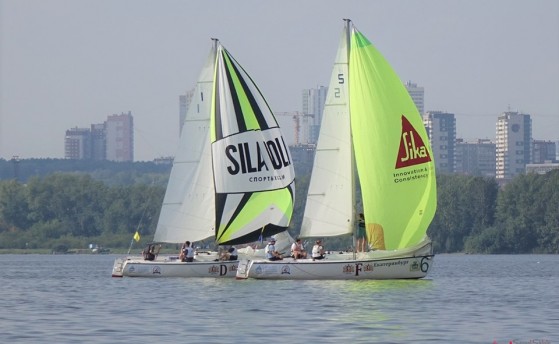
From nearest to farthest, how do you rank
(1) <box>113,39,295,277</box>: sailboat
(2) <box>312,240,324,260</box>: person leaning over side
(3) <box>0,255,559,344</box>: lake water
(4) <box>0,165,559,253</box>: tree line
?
(3) <box>0,255,559,344</box>: lake water → (2) <box>312,240,324,260</box>: person leaning over side → (1) <box>113,39,295,277</box>: sailboat → (4) <box>0,165,559,253</box>: tree line

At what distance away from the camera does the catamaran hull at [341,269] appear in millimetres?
59000

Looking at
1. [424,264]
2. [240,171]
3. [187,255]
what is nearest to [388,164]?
[424,264]

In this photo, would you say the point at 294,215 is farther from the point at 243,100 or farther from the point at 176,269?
the point at 243,100

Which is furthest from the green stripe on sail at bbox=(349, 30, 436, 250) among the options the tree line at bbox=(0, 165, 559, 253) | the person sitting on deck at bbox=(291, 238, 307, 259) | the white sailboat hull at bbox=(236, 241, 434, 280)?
the tree line at bbox=(0, 165, 559, 253)

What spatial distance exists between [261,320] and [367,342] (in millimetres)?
6782

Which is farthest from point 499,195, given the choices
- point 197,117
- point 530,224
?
point 197,117

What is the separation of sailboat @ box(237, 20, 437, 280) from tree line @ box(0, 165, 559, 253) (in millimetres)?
73495

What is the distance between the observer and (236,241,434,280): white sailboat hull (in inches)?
2324

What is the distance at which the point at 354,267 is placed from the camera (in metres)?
59.0

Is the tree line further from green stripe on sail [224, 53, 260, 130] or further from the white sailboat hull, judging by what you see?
the white sailboat hull

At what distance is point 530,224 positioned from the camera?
142 metres

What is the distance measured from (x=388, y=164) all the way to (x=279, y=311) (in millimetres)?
14224

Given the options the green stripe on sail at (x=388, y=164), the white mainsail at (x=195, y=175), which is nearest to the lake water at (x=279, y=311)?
the green stripe on sail at (x=388, y=164)

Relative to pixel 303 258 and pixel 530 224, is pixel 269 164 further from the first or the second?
pixel 530 224
